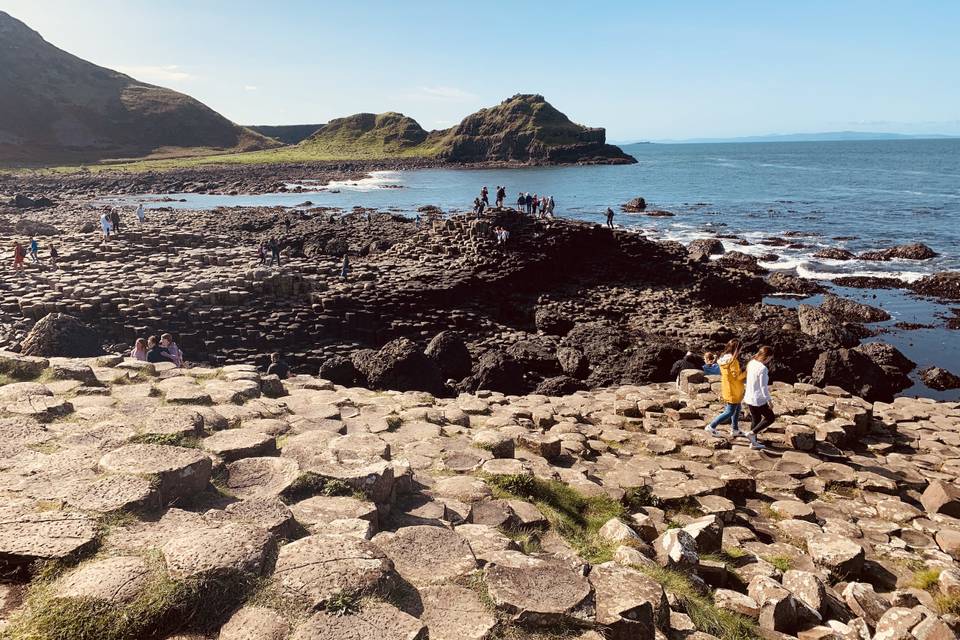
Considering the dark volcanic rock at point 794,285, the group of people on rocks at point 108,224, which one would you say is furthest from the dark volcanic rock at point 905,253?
the group of people on rocks at point 108,224

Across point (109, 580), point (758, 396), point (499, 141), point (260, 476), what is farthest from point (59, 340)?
point (499, 141)

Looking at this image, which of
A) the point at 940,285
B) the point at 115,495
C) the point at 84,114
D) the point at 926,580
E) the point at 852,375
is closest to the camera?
the point at 115,495

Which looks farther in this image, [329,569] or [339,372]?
[339,372]

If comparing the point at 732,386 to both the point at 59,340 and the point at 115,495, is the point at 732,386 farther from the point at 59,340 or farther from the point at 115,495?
the point at 59,340

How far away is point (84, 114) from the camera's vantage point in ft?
446

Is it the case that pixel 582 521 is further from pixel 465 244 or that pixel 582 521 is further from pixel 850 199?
pixel 850 199

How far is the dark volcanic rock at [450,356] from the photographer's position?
1842 centimetres

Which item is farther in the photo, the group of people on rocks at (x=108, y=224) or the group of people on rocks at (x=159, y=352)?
the group of people on rocks at (x=108, y=224)

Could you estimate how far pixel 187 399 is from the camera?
7.82m

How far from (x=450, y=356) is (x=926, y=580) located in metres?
13.5

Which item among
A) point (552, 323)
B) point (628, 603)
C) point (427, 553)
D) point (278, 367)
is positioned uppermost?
point (427, 553)

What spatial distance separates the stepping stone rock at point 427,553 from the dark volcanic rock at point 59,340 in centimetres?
1547

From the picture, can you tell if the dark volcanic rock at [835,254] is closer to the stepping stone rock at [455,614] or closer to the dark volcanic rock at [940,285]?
the dark volcanic rock at [940,285]

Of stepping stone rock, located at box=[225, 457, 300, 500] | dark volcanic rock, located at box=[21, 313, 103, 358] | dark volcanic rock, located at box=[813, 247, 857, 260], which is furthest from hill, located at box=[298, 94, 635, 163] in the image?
stepping stone rock, located at box=[225, 457, 300, 500]
